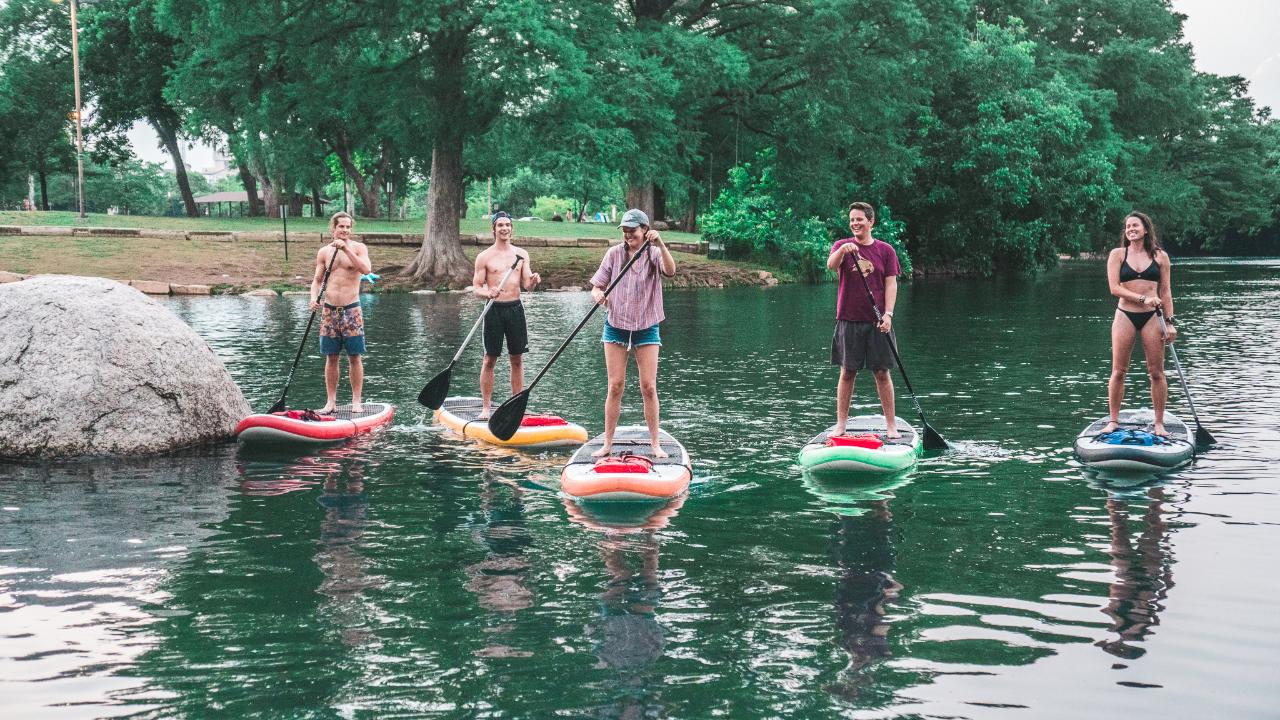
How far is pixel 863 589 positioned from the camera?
6.70m

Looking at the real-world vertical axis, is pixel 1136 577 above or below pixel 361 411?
below

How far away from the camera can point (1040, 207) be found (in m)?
49.7

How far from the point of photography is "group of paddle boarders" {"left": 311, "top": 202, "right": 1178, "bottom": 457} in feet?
31.7

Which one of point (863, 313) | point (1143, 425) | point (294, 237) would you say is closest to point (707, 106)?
point (294, 237)

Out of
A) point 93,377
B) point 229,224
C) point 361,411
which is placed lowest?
point 361,411

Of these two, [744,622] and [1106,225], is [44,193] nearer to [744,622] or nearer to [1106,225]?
[1106,225]

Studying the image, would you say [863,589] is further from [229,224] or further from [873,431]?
[229,224]

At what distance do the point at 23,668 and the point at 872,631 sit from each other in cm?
412

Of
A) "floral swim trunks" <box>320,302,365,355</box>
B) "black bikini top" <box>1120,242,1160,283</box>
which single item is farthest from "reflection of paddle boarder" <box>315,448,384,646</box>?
"black bikini top" <box>1120,242,1160,283</box>

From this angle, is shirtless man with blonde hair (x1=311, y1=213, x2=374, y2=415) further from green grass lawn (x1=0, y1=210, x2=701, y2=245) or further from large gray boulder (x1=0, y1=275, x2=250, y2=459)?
green grass lawn (x1=0, y1=210, x2=701, y2=245)

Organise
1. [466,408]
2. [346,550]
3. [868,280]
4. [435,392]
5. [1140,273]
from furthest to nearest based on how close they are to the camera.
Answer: [466,408], [435,392], [1140,273], [868,280], [346,550]

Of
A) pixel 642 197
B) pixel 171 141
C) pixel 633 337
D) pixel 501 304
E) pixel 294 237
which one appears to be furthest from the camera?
pixel 171 141

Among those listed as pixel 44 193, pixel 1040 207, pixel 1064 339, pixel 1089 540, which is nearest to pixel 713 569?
pixel 1089 540

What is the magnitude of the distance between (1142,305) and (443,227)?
29.2m
